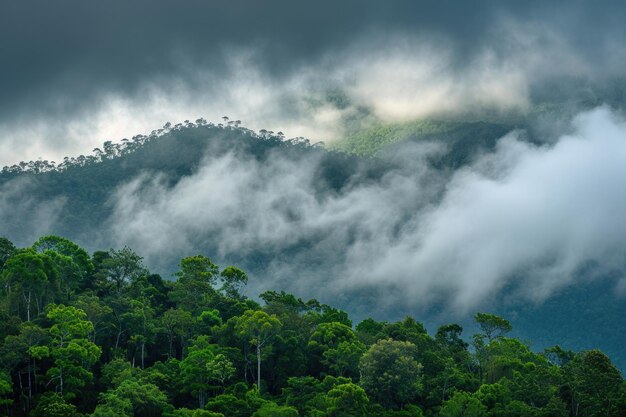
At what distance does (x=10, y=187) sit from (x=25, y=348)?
146m

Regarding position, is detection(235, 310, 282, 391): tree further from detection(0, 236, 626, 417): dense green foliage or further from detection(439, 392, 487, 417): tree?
detection(439, 392, 487, 417): tree

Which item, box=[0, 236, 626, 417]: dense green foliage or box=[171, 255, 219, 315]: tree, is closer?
box=[0, 236, 626, 417]: dense green foliage

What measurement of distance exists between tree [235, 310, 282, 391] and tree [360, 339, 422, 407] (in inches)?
380

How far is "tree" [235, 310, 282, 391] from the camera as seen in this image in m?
71.6

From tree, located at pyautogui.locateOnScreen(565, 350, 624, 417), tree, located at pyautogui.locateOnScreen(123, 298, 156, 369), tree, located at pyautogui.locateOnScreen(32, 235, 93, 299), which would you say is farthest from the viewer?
tree, located at pyautogui.locateOnScreen(32, 235, 93, 299)

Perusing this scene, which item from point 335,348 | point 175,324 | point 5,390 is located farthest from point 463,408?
point 5,390

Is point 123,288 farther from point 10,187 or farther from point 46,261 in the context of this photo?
point 10,187

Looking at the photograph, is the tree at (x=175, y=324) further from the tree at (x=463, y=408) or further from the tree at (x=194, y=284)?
the tree at (x=463, y=408)

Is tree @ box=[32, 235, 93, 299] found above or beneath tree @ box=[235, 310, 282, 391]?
above

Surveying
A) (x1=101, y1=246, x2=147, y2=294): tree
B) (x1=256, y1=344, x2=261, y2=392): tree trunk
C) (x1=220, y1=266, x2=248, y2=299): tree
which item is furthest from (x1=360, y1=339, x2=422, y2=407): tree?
(x1=101, y1=246, x2=147, y2=294): tree

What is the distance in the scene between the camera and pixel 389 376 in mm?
67875

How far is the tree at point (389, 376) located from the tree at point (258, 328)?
9644 millimetres

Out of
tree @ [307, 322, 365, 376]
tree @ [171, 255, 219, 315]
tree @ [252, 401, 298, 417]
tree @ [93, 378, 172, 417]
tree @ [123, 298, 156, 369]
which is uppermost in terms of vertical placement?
tree @ [171, 255, 219, 315]

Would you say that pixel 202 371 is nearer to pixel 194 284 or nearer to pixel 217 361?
pixel 217 361
